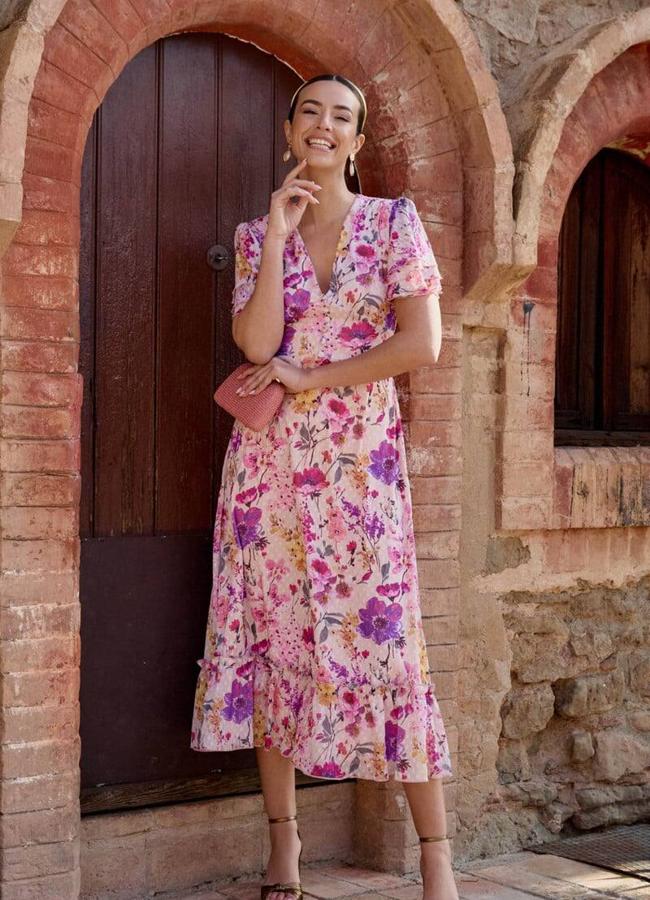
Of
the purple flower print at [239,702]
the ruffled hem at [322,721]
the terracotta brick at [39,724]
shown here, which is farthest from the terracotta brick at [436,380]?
the terracotta brick at [39,724]

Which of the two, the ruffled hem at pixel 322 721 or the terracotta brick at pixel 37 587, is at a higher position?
the terracotta brick at pixel 37 587

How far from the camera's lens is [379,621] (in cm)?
367

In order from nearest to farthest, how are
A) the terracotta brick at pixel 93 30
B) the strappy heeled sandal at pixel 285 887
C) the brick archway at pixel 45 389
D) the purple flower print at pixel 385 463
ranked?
1. the brick archway at pixel 45 389
2. the terracotta brick at pixel 93 30
3. the purple flower print at pixel 385 463
4. the strappy heeled sandal at pixel 285 887

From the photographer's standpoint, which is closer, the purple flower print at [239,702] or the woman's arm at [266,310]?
the woman's arm at [266,310]

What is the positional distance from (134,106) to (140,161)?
0.17 metres

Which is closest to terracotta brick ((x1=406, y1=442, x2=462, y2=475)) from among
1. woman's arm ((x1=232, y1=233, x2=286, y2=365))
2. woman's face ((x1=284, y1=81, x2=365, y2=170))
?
woman's arm ((x1=232, y1=233, x2=286, y2=365))

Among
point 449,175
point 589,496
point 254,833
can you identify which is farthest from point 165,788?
point 449,175

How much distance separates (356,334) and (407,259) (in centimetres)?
25

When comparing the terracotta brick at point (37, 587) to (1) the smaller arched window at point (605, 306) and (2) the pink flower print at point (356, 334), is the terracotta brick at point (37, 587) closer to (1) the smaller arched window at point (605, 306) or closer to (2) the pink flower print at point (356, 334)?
(2) the pink flower print at point (356, 334)

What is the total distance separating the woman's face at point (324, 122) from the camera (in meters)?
3.70

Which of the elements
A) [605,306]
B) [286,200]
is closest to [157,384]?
[286,200]

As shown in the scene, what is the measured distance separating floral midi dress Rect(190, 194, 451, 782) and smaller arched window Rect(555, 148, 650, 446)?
5.55 ft

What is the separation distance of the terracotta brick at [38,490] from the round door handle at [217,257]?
91 cm

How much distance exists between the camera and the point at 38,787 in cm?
356
